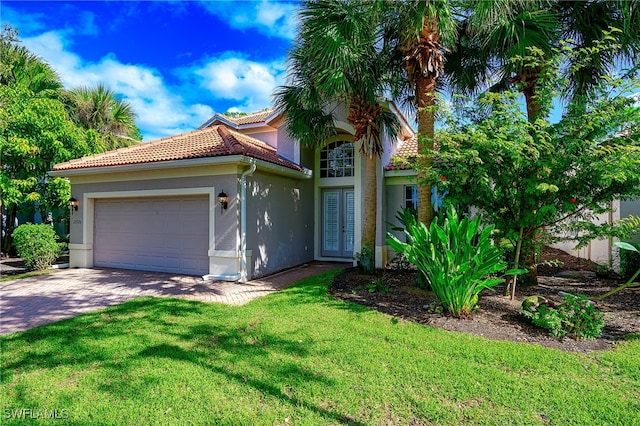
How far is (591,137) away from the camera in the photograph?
6.46 meters

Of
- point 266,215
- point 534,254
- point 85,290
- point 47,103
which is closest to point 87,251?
point 85,290

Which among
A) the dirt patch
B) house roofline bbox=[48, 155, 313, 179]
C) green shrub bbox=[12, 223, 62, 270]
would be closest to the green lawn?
the dirt patch

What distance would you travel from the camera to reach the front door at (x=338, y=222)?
14188mm

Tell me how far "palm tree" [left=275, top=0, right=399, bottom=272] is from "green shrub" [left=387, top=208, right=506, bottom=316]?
4.12 meters

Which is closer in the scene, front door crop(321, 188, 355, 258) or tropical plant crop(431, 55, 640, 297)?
tropical plant crop(431, 55, 640, 297)

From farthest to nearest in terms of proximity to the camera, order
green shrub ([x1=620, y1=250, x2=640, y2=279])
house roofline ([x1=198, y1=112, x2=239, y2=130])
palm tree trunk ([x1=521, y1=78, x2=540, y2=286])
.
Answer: house roofline ([x1=198, y1=112, x2=239, y2=130]), green shrub ([x1=620, y1=250, x2=640, y2=279]), palm tree trunk ([x1=521, y1=78, x2=540, y2=286])

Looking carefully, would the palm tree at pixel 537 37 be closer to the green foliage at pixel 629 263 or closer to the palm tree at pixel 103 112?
the green foliage at pixel 629 263

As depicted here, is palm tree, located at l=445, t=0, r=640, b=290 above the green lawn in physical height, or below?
above

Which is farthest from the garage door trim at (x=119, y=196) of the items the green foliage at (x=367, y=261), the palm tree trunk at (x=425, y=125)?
the palm tree trunk at (x=425, y=125)

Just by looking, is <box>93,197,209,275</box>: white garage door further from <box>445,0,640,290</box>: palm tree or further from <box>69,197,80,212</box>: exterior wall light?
<box>445,0,640,290</box>: palm tree

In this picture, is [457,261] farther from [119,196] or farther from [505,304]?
[119,196]

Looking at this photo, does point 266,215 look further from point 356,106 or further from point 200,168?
point 356,106

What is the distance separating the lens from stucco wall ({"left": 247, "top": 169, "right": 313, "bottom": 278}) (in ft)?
35.0

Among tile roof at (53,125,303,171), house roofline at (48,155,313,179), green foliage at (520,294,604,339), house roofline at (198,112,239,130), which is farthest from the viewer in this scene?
house roofline at (198,112,239,130)
